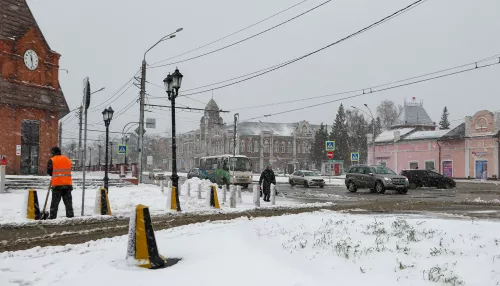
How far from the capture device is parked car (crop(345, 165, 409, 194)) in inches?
975

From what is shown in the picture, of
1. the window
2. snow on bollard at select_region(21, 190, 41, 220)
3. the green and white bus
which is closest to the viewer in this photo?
snow on bollard at select_region(21, 190, 41, 220)

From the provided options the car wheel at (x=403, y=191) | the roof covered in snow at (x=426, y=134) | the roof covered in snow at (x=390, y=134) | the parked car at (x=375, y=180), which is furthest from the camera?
the roof covered in snow at (x=390, y=134)

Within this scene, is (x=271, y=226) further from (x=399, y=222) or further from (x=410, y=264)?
(x=410, y=264)

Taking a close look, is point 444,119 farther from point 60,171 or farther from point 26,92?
point 60,171

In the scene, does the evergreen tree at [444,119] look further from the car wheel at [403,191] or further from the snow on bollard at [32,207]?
the snow on bollard at [32,207]

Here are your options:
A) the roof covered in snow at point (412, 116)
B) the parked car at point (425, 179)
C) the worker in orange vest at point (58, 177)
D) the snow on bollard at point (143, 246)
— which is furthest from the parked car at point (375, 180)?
the roof covered in snow at point (412, 116)

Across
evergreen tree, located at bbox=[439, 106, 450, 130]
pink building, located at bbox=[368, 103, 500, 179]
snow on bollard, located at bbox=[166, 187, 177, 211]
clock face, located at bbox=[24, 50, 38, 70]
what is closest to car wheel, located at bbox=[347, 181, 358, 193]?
snow on bollard, located at bbox=[166, 187, 177, 211]

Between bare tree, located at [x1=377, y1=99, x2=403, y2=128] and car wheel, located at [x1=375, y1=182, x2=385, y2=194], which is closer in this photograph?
car wheel, located at [x1=375, y1=182, x2=385, y2=194]

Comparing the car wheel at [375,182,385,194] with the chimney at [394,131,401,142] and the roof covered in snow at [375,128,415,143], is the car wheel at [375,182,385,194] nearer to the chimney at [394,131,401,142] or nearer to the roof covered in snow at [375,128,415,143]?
the chimney at [394,131,401,142]

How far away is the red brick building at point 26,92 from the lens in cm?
2614

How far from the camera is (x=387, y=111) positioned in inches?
3679

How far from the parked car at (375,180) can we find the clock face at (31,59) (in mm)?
21674

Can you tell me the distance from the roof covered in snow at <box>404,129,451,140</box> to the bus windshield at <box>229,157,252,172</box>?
2959cm

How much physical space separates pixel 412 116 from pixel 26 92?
60517mm
